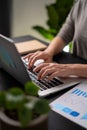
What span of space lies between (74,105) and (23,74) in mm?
222

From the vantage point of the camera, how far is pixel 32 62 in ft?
3.93

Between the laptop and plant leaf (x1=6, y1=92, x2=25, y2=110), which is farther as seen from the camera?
the laptop

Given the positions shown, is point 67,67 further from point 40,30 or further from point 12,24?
point 12,24

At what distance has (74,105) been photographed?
88cm

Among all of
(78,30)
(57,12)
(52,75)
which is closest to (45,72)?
(52,75)

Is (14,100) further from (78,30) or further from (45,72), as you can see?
(78,30)

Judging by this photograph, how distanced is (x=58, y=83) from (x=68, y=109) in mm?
197

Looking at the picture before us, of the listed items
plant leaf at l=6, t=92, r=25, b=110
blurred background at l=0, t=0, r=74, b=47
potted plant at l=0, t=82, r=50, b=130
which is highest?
plant leaf at l=6, t=92, r=25, b=110

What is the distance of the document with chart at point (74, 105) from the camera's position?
2.68 ft

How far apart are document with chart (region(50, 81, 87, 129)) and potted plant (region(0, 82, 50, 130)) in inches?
11.5

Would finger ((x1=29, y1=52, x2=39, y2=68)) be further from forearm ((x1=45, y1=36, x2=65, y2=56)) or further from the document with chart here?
the document with chart

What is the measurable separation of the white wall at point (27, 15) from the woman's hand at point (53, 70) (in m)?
1.80

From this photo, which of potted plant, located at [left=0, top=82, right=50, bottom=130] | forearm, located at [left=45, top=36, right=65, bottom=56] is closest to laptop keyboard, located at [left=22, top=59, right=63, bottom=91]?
forearm, located at [left=45, top=36, right=65, bottom=56]

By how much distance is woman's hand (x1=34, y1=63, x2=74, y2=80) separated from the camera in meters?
1.05
